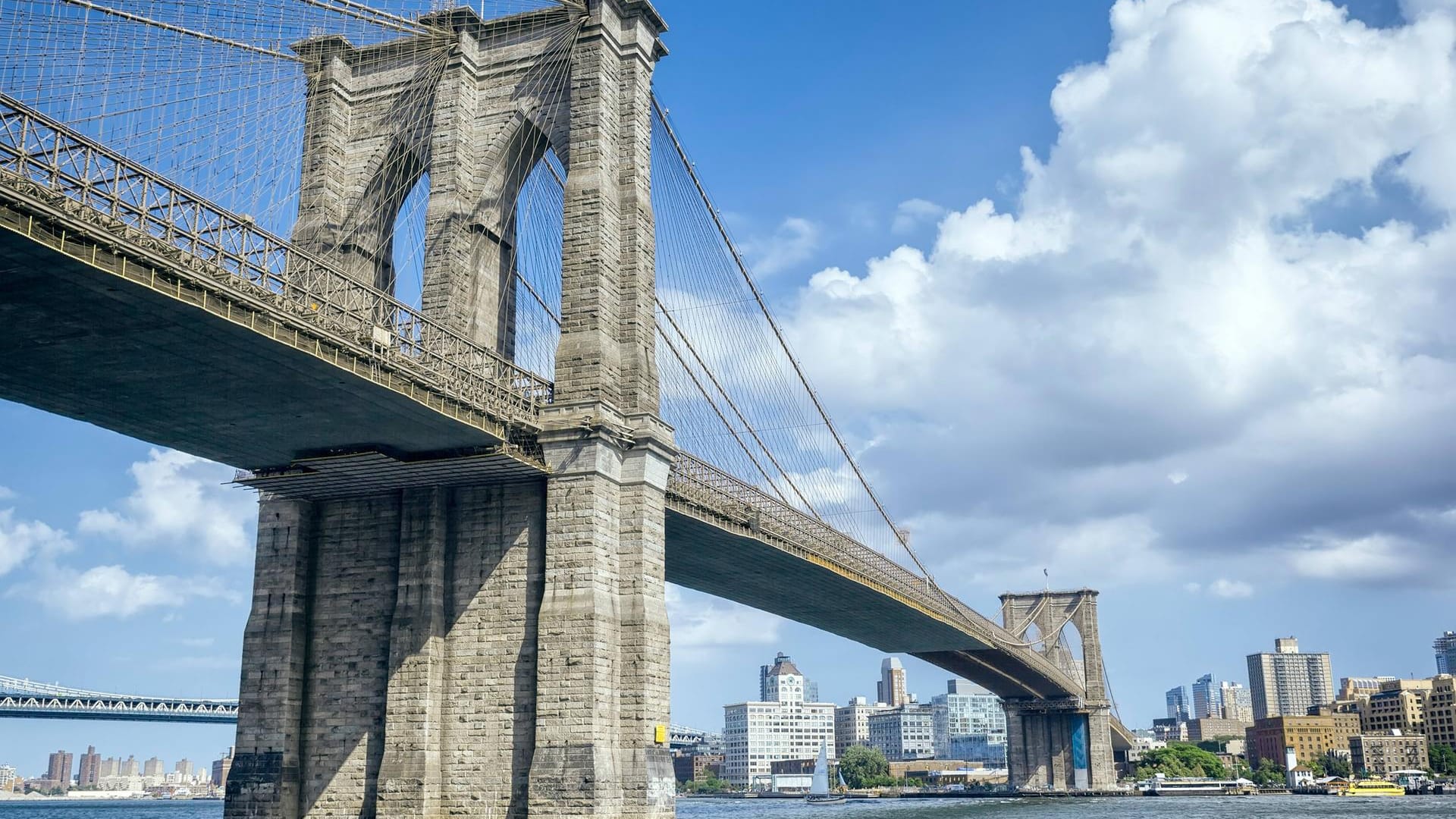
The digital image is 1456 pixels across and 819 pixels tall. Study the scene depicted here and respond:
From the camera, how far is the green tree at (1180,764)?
17362cm

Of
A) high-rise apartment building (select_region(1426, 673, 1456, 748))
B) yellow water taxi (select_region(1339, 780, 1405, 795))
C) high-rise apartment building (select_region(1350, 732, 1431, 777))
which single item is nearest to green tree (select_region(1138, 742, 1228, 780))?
high-rise apartment building (select_region(1350, 732, 1431, 777))

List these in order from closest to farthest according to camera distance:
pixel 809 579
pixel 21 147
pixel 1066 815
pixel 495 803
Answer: pixel 21 147 → pixel 495 803 → pixel 809 579 → pixel 1066 815

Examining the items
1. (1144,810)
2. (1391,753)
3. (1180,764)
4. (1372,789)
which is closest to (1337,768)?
(1391,753)

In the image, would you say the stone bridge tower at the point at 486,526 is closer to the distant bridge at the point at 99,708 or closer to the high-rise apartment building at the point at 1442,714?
the distant bridge at the point at 99,708

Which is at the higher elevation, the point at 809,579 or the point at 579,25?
the point at 579,25

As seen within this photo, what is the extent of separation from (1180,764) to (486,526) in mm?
160811

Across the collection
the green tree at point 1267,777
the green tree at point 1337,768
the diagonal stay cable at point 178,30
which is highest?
the diagonal stay cable at point 178,30

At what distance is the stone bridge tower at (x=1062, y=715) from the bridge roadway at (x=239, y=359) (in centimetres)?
9198

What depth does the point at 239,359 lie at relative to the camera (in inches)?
1246

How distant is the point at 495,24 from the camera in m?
44.7

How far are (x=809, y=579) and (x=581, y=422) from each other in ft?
93.0

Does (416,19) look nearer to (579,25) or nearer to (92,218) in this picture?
(579,25)

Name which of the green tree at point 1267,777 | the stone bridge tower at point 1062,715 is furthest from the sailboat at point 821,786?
the green tree at point 1267,777

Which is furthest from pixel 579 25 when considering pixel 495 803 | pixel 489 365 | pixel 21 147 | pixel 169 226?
pixel 495 803
